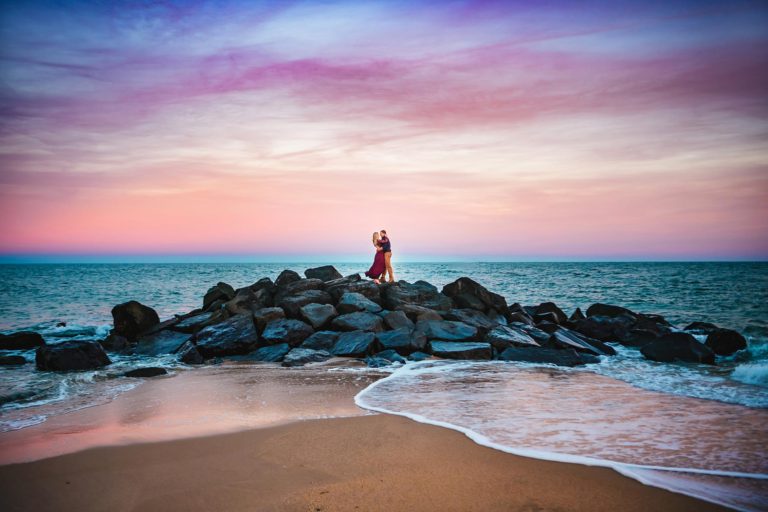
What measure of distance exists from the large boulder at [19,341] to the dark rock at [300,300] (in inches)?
292

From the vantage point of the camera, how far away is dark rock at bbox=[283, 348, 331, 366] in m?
11.1

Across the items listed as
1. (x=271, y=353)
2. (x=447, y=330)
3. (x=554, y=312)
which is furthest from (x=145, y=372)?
(x=554, y=312)

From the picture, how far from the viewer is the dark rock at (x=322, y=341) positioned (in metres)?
12.5

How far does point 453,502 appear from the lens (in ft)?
13.2

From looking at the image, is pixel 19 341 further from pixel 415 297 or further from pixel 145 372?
pixel 415 297

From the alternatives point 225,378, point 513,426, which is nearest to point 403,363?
point 225,378

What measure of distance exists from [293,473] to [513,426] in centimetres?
295

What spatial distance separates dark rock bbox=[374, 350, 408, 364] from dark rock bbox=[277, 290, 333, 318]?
11.5ft

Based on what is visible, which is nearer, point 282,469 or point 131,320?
point 282,469

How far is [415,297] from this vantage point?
15773mm

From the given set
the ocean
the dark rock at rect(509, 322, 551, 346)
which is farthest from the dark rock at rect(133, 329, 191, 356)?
the dark rock at rect(509, 322, 551, 346)

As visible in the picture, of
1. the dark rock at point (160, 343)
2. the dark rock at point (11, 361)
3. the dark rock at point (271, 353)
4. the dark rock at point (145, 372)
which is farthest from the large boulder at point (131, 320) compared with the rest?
the dark rock at point (145, 372)

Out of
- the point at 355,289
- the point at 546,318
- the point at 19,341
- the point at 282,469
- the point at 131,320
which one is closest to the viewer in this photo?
the point at 282,469

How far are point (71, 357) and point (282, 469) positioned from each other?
8545 millimetres
